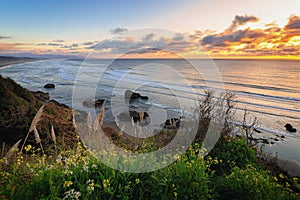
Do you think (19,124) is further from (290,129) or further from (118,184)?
(290,129)

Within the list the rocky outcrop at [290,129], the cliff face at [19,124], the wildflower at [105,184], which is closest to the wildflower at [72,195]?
the wildflower at [105,184]

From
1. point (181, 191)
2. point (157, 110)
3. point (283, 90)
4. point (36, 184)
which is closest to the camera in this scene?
point (36, 184)

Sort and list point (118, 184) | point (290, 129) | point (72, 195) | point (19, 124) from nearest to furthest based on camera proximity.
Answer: point (72, 195), point (118, 184), point (19, 124), point (290, 129)

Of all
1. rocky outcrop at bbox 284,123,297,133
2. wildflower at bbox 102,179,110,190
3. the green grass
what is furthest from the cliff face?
rocky outcrop at bbox 284,123,297,133

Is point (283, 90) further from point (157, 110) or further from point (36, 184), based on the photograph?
point (36, 184)

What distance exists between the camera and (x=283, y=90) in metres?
31.1

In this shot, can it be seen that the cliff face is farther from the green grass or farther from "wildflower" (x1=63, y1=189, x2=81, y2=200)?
"wildflower" (x1=63, y1=189, x2=81, y2=200)

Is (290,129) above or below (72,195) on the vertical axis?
below

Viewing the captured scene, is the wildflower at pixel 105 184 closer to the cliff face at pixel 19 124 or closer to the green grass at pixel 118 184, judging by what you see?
the green grass at pixel 118 184

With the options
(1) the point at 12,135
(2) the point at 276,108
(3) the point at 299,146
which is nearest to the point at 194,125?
(1) the point at 12,135

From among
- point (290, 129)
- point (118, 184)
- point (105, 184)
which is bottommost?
point (290, 129)

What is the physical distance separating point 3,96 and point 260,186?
8.36 meters

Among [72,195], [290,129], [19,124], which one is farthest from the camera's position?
[290,129]

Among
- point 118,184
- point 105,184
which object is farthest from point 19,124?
point 105,184
